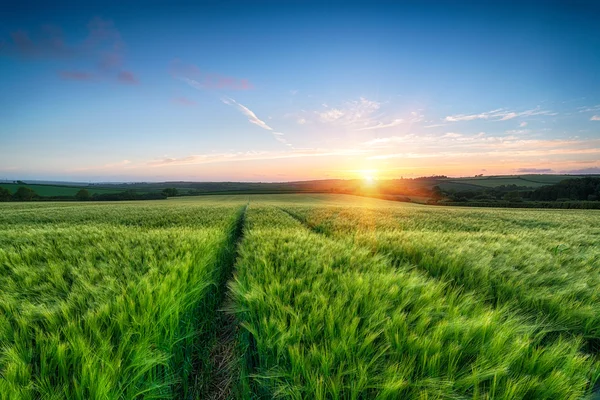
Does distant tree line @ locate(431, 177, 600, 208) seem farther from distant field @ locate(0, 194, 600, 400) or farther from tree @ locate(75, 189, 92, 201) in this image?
tree @ locate(75, 189, 92, 201)

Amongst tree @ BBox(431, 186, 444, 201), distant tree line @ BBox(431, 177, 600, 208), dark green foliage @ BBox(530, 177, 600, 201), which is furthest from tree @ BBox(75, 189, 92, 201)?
dark green foliage @ BBox(530, 177, 600, 201)

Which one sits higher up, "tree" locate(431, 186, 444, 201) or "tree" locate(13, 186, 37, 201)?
"tree" locate(13, 186, 37, 201)

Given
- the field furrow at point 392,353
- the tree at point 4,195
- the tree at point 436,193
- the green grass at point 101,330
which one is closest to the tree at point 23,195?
the tree at point 4,195

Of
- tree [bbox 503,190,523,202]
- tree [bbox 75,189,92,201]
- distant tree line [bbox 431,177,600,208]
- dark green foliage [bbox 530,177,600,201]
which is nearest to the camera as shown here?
distant tree line [bbox 431,177,600,208]

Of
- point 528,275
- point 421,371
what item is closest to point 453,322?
point 421,371

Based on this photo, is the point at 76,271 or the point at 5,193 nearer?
the point at 76,271

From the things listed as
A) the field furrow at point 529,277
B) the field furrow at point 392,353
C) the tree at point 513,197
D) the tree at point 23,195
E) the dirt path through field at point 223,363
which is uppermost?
the tree at point 23,195

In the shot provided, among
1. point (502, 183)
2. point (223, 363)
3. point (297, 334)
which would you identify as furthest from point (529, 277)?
point (502, 183)

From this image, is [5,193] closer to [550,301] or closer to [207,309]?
[207,309]

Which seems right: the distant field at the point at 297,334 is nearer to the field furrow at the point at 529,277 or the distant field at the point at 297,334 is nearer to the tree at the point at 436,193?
the field furrow at the point at 529,277

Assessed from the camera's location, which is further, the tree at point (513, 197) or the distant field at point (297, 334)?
the tree at point (513, 197)

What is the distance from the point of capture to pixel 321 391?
4.72 ft

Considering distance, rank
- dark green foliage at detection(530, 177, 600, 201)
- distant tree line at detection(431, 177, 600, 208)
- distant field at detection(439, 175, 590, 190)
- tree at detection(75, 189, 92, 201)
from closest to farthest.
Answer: distant tree line at detection(431, 177, 600, 208) < dark green foliage at detection(530, 177, 600, 201) < tree at detection(75, 189, 92, 201) < distant field at detection(439, 175, 590, 190)

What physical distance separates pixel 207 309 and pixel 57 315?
1884 mm
